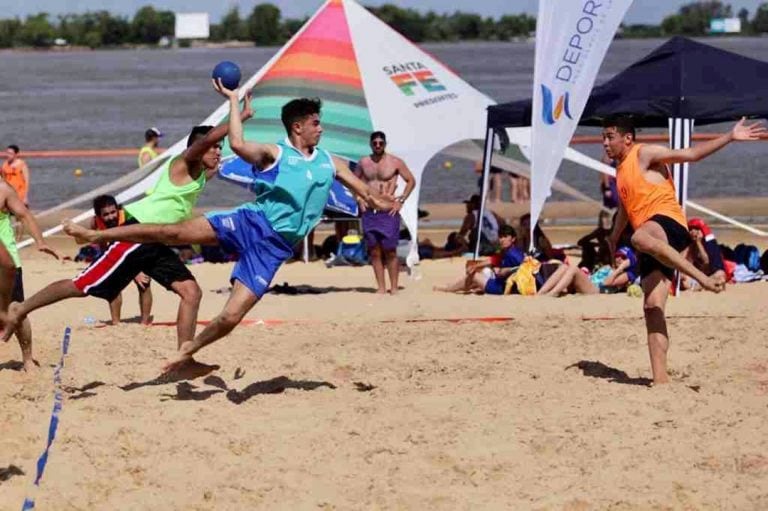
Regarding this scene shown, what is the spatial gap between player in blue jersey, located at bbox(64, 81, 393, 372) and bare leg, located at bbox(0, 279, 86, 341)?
632 millimetres

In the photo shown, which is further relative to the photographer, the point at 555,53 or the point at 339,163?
the point at 555,53

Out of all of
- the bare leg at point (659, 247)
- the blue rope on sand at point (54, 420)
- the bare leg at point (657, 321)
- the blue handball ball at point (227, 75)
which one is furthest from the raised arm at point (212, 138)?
the bare leg at point (657, 321)

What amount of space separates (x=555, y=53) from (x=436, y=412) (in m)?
4.88

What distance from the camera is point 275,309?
1262 cm

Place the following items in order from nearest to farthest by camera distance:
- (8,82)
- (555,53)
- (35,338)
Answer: (35,338)
(555,53)
(8,82)

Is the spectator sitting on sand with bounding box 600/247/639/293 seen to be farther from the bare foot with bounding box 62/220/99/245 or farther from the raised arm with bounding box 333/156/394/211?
the bare foot with bounding box 62/220/99/245

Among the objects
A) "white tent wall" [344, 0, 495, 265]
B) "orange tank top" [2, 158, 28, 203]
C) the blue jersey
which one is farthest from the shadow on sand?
"orange tank top" [2, 158, 28, 203]

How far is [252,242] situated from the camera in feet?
26.4

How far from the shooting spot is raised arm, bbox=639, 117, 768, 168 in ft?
26.7

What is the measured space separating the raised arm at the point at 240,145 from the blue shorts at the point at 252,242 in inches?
11.2

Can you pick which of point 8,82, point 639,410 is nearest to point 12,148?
point 639,410

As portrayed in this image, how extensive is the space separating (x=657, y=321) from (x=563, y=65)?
4090mm

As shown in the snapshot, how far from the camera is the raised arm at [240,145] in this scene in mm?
7789

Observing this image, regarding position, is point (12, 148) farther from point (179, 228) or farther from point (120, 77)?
point (120, 77)
